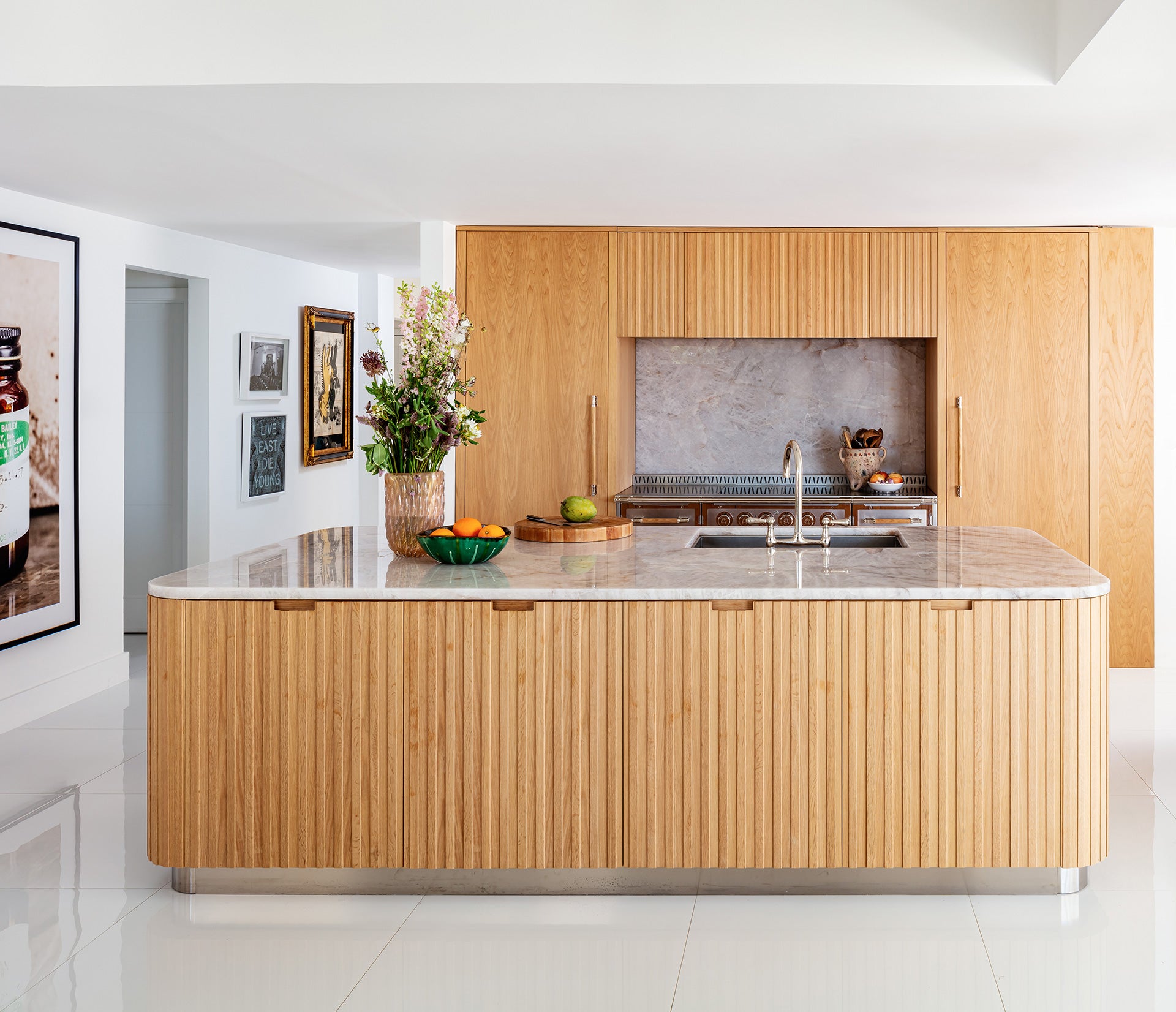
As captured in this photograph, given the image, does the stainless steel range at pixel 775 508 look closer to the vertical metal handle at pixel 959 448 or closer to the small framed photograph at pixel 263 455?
the vertical metal handle at pixel 959 448

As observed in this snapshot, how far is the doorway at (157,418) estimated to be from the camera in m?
6.24

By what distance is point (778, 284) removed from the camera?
5.61 m

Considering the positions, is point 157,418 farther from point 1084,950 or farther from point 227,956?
point 1084,950

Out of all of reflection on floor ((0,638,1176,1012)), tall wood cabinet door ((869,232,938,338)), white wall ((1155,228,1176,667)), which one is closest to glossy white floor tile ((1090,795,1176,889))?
reflection on floor ((0,638,1176,1012))

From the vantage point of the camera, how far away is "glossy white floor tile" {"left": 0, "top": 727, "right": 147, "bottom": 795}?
392 cm

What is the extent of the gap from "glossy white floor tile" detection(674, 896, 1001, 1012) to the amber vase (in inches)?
52.3

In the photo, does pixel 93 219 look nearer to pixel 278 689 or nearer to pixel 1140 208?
pixel 278 689

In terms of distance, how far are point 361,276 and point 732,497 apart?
3633mm

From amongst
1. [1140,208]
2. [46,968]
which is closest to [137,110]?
[46,968]

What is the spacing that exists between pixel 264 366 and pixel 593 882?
4.54 metres

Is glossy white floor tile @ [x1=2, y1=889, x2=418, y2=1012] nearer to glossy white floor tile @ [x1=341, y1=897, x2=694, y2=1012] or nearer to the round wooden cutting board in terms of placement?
glossy white floor tile @ [x1=341, y1=897, x2=694, y2=1012]

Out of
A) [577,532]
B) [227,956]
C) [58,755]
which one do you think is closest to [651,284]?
[577,532]

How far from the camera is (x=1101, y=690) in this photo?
2.83 meters

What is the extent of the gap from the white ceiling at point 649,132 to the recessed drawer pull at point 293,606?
1.51 metres
